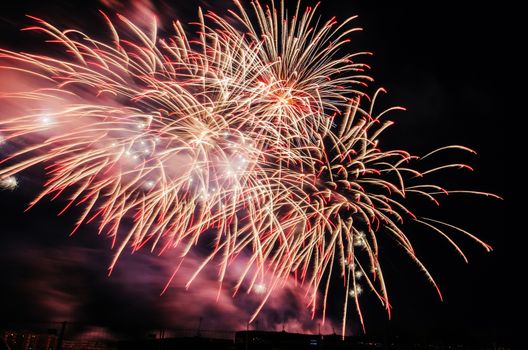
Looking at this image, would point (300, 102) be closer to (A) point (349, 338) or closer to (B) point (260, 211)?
(B) point (260, 211)

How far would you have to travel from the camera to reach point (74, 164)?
12.8m

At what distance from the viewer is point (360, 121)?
14000 mm

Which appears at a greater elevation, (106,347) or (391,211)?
(391,211)

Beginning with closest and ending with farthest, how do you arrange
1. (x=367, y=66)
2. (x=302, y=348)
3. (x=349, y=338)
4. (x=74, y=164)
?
1. (x=74, y=164)
2. (x=367, y=66)
3. (x=302, y=348)
4. (x=349, y=338)

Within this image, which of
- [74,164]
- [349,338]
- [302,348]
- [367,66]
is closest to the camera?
[74,164]

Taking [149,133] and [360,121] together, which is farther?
[360,121]

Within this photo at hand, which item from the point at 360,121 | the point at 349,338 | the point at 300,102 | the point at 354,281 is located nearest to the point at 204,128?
the point at 300,102

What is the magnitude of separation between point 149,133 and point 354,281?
8.35 meters

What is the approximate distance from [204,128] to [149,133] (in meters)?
1.83

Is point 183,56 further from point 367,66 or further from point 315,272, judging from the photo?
point 315,272

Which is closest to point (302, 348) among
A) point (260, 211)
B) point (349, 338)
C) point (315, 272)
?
point (315, 272)

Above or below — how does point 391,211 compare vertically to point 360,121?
below

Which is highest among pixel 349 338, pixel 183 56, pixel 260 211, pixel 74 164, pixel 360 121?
pixel 183 56

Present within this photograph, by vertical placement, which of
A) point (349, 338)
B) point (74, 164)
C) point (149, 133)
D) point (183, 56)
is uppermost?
point (183, 56)
